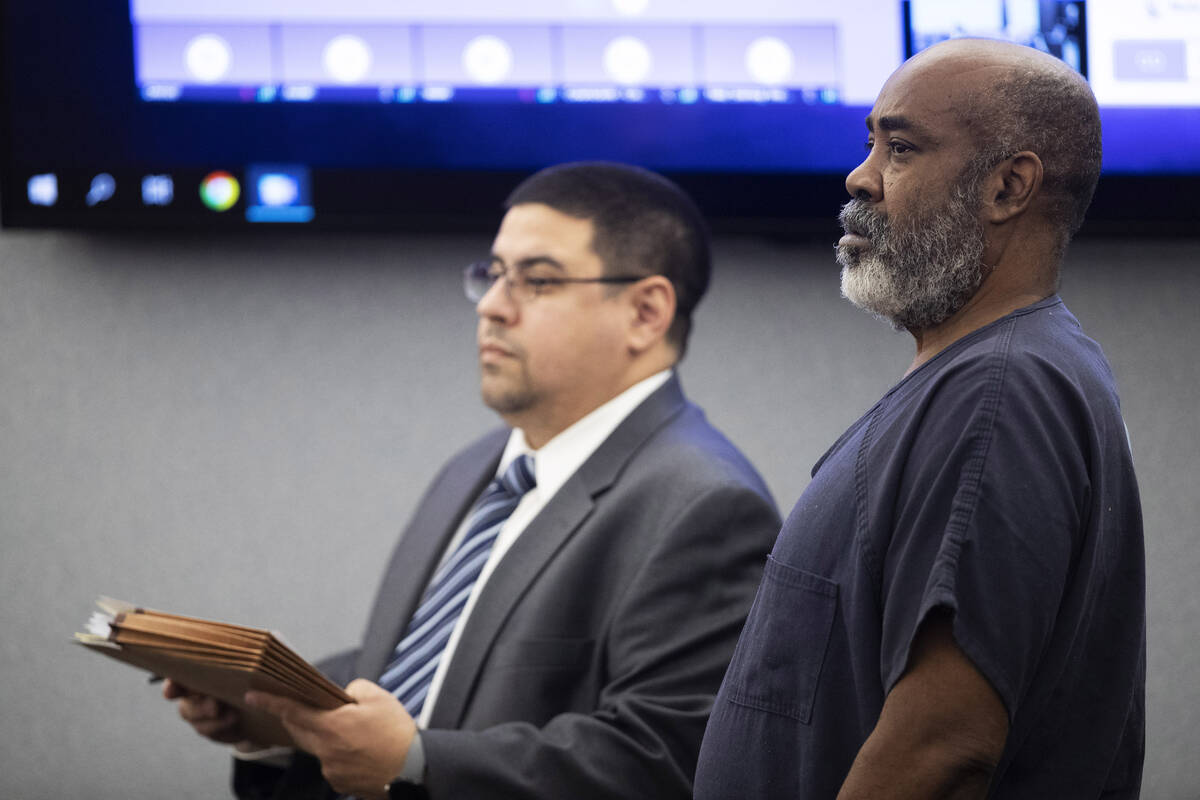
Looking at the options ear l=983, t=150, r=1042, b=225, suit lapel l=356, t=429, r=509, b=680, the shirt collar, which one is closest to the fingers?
suit lapel l=356, t=429, r=509, b=680

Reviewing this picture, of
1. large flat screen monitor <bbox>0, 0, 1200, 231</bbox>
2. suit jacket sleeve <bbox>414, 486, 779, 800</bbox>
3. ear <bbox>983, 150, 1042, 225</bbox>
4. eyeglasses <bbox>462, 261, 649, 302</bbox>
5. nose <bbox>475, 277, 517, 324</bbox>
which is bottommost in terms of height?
suit jacket sleeve <bbox>414, 486, 779, 800</bbox>

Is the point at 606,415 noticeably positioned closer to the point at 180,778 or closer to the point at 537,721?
the point at 537,721

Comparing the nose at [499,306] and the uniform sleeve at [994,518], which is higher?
the nose at [499,306]

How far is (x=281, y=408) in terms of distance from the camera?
7.21 ft

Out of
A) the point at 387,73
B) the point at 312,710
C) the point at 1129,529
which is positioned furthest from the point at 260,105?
the point at 1129,529

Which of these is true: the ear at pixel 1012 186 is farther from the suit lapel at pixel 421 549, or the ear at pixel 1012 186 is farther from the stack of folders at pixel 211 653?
the suit lapel at pixel 421 549

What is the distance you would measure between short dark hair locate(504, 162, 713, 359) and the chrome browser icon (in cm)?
48

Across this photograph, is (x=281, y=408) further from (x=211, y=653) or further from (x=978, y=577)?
(x=978, y=577)

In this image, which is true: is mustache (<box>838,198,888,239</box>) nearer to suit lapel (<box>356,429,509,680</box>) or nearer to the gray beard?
the gray beard

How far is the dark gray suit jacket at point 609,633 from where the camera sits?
144 centimetres

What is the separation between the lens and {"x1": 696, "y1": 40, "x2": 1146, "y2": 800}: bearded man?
83 centimetres

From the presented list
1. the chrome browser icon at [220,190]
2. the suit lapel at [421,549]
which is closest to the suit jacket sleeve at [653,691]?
the suit lapel at [421,549]

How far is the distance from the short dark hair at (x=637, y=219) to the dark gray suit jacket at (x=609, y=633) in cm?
27

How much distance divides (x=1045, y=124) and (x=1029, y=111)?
0.05ft
